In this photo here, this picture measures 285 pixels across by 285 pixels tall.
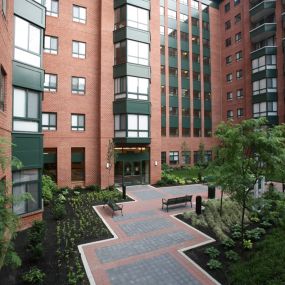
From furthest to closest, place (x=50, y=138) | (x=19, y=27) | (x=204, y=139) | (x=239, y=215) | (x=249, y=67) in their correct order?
(x=204, y=139) → (x=249, y=67) → (x=50, y=138) → (x=239, y=215) → (x=19, y=27)

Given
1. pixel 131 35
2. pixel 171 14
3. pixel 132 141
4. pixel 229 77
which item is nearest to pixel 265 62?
pixel 229 77

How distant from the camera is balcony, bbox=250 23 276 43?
33.4m

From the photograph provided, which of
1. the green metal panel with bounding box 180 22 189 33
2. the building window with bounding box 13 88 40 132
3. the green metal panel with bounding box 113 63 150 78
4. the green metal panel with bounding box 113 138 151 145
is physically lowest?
the green metal panel with bounding box 113 138 151 145

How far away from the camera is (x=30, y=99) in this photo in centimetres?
1247

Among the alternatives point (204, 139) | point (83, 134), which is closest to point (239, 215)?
point (83, 134)

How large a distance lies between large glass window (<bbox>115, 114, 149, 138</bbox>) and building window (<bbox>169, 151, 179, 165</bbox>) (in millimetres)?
12956

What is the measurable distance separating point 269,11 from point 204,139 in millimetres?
21047

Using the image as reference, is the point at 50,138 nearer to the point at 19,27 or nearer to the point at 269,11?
the point at 19,27

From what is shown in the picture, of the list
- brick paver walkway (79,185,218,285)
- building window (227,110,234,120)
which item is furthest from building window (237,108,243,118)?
brick paver walkway (79,185,218,285)

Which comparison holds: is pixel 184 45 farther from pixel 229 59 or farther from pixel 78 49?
pixel 78 49

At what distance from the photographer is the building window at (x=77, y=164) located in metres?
23.3

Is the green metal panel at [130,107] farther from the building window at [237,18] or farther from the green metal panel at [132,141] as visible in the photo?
the building window at [237,18]

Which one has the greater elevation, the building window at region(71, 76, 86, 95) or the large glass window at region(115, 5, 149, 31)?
the large glass window at region(115, 5, 149, 31)

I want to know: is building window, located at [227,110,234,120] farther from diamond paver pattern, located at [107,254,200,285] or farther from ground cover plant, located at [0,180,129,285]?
diamond paver pattern, located at [107,254,200,285]
